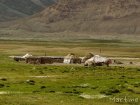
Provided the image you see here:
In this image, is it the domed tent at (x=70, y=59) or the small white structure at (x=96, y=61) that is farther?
the domed tent at (x=70, y=59)

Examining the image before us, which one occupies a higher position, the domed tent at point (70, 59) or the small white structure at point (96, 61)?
the domed tent at point (70, 59)

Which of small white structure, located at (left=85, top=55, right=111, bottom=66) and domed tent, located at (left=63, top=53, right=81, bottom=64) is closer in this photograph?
small white structure, located at (left=85, top=55, right=111, bottom=66)

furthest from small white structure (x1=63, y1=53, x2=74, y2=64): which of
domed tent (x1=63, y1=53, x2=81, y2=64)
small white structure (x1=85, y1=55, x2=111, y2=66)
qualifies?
small white structure (x1=85, y1=55, x2=111, y2=66)

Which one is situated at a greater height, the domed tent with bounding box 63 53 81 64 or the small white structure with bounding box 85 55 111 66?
the domed tent with bounding box 63 53 81 64

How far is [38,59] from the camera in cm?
8000

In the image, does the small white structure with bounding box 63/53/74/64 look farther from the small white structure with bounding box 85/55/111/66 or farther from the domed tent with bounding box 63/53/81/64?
the small white structure with bounding box 85/55/111/66

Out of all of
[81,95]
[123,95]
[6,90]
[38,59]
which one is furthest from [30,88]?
→ [38,59]

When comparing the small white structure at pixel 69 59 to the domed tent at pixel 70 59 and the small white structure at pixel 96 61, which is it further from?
the small white structure at pixel 96 61

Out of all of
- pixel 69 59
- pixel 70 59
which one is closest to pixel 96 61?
pixel 70 59

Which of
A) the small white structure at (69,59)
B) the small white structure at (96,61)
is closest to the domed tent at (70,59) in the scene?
the small white structure at (69,59)

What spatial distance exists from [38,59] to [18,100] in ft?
160

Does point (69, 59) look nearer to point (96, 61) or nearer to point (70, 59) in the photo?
point (70, 59)

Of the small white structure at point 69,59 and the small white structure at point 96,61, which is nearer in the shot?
the small white structure at point 96,61

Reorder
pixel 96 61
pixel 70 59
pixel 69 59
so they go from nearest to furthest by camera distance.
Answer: pixel 96 61
pixel 70 59
pixel 69 59
